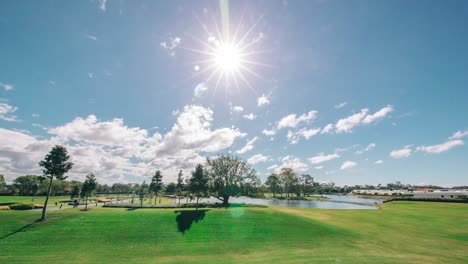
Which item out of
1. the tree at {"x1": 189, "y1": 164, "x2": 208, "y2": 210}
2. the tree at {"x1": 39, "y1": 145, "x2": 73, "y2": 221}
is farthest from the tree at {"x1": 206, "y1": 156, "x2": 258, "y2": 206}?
the tree at {"x1": 39, "y1": 145, "x2": 73, "y2": 221}

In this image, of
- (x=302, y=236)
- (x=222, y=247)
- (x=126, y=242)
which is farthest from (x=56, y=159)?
(x=302, y=236)

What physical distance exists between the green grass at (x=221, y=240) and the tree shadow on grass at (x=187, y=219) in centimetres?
16

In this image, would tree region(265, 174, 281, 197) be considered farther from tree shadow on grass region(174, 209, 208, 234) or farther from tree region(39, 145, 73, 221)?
tree region(39, 145, 73, 221)

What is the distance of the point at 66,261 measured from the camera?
19.9m

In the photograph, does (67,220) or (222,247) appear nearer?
(222,247)

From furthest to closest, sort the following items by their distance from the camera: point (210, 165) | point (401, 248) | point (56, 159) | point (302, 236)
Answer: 1. point (210, 165)
2. point (56, 159)
3. point (302, 236)
4. point (401, 248)

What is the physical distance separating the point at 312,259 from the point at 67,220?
34.0 meters

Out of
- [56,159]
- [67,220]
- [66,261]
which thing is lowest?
[66,261]

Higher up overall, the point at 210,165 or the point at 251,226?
the point at 210,165

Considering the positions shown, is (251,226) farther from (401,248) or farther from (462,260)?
(462,260)

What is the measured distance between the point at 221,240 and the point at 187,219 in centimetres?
949

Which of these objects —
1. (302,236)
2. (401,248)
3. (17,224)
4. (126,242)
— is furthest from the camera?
(17,224)

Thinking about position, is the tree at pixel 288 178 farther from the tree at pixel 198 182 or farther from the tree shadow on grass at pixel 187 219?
the tree shadow on grass at pixel 187 219

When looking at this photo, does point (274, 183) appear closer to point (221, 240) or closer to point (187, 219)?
point (187, 219)
